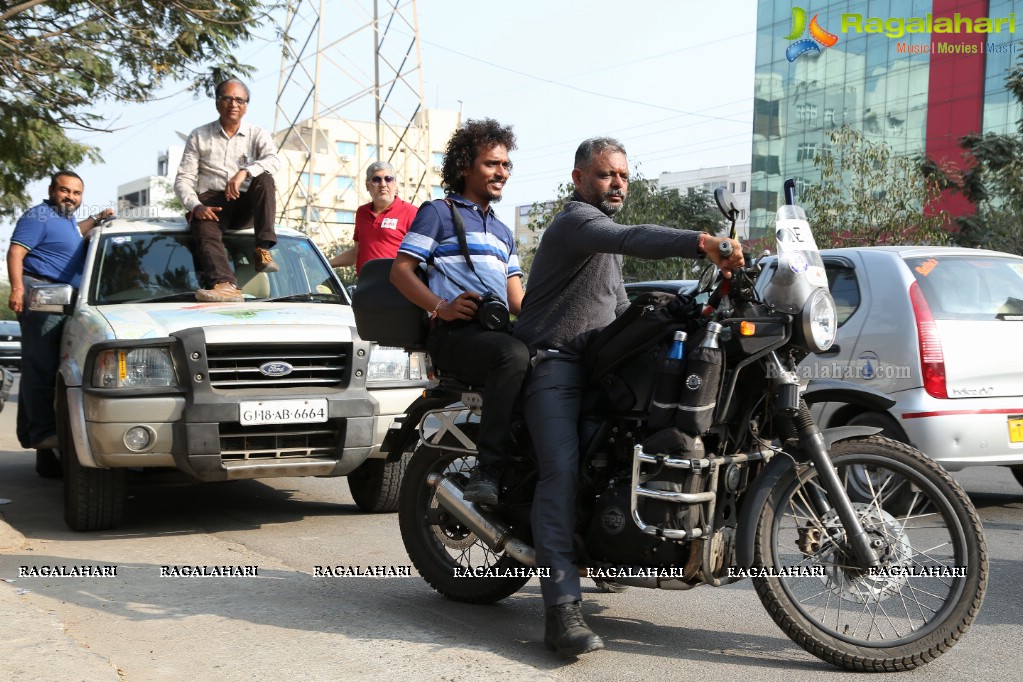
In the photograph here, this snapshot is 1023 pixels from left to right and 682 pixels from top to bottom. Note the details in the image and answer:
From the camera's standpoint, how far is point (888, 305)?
723 centimetres

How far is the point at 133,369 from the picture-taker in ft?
21.8

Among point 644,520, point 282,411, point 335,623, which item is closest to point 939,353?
point 644,520

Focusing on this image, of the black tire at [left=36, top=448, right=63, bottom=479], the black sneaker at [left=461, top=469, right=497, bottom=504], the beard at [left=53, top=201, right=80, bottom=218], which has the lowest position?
the black tire at [left=36, top=448, right=63, bottom=479]

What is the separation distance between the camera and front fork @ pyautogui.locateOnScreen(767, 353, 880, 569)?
161 inches

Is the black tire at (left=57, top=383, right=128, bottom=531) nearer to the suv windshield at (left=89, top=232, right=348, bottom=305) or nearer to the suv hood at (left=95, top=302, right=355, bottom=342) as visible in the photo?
the suv hood at (left=95, top=302, right=355, bottom=342)

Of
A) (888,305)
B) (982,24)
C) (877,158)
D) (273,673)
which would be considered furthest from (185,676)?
(982,24)

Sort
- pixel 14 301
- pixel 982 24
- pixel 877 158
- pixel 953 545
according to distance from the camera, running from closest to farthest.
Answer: pixel 953 545
pixel 14 301
pixel 877 158
pixel 982 24

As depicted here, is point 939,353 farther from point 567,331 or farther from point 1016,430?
point 567,331

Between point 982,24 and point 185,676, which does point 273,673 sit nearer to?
point 185,676

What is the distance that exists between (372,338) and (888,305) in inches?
140

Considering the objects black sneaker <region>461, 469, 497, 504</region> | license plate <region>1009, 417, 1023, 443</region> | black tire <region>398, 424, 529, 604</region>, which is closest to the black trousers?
black tire <region>398, 424, 529, 604</region>

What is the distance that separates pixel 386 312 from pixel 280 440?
2.03 meters

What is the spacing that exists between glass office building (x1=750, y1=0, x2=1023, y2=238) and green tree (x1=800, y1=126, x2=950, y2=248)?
72.3 feet

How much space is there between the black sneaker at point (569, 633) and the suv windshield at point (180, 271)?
4.20m
